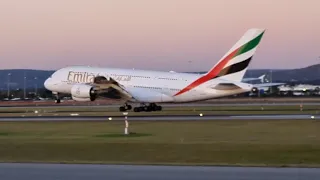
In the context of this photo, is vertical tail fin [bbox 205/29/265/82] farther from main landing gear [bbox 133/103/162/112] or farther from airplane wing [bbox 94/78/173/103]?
main landing gear [bbox 133/103/162/112]

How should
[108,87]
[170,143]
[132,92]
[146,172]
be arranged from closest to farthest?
[146,172] → [170,143] → [108,87] → [132,92]

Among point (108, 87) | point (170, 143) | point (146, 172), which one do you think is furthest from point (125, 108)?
point (146, 172)

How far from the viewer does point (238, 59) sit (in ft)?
227

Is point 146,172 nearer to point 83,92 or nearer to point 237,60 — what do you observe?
point 237,60

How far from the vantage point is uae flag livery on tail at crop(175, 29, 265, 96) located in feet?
226

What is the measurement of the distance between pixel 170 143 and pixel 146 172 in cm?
1271

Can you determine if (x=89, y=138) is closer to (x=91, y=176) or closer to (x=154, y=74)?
(x=91, y=176)

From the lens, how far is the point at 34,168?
70.2ft

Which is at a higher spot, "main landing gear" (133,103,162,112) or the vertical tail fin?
the vertical tail fin

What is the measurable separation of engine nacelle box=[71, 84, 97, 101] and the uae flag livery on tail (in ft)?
33.9

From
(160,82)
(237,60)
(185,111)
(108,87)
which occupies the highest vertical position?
(237,60)

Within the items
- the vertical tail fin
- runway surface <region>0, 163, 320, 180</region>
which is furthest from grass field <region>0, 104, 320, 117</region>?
runway surface <region>0, 163, 320, 180</region>

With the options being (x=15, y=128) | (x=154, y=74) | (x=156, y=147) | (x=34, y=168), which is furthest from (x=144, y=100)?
(x=34, y=168)

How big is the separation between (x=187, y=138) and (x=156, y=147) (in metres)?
5.71
